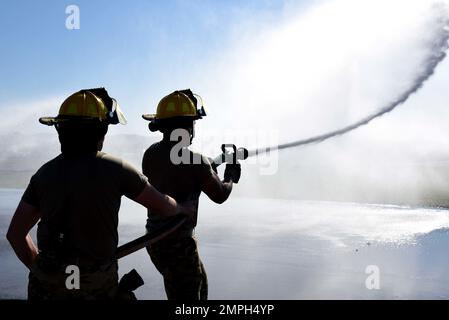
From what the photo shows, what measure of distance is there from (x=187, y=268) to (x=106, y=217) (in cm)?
171

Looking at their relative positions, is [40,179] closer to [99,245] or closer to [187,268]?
[99,245]

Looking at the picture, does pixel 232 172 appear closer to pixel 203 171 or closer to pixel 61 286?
pixel 203 171

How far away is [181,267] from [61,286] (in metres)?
1.71

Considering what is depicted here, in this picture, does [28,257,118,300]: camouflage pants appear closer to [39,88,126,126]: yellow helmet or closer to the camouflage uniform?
[39,88,126,126]: yellow helmet

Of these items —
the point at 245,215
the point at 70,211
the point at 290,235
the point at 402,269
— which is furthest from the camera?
the point at 245,215

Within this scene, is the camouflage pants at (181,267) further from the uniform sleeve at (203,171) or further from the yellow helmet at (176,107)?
the yellow helmet at (176,107)

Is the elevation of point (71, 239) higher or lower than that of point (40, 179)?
lower

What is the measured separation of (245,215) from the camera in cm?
2342

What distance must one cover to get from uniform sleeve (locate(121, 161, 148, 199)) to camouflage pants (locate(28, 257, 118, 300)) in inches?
21.5

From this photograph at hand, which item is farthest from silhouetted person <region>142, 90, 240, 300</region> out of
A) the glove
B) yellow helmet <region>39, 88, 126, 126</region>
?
yellow helmet <region>39, 88, 126, 126</region>

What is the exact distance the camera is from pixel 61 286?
285 cm

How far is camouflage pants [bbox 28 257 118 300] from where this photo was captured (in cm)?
286
